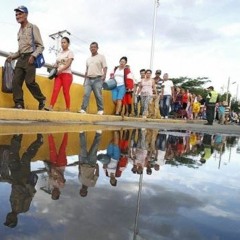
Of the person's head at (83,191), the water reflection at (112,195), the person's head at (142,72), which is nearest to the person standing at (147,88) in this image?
the person's head at (142,72)

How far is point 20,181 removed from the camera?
7.73 ft

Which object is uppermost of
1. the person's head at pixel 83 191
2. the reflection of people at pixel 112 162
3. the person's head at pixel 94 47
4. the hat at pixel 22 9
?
the hat at pixel 22 9

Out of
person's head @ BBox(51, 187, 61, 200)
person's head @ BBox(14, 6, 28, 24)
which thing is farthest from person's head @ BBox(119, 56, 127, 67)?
person's head @ BBox(51, 187, 61, 200)

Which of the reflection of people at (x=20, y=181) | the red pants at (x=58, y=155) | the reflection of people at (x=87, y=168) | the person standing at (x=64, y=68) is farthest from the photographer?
the person standing at (x=64, y=68)

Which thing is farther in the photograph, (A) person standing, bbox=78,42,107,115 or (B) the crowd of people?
(A) person standing, bbox=78,42,107,115

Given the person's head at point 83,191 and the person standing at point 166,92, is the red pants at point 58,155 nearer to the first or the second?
the person's head at point 83,191

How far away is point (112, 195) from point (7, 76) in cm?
596

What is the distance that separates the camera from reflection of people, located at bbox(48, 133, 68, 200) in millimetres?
2237

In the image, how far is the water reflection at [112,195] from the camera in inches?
61.4

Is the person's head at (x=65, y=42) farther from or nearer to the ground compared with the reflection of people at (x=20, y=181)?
farther from the ground

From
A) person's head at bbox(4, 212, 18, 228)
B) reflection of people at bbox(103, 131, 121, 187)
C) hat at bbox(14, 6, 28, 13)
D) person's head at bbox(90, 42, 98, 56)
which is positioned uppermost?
hat at bbox(14, 6, 28, 13)

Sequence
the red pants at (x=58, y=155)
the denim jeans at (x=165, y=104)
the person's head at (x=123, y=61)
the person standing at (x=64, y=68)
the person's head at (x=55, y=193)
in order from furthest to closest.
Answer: the denim jeans at (x=165, y=104), the person's head at (x=123, y=61), the person standing at (x=64, y=68), the red pants at (x=58, y=155), the person's head at (x=55, y=193)

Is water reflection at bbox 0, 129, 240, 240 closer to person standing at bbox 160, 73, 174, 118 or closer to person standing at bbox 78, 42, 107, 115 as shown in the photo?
person standing at bbox 78, 42, 107, 115

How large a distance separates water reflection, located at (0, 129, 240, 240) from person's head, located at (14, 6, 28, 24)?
3.57 meters
